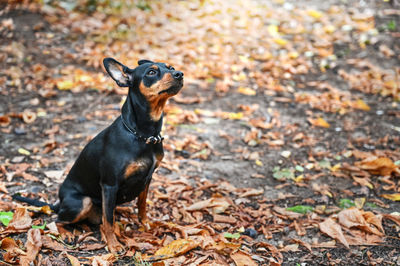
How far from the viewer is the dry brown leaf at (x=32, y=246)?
340cm

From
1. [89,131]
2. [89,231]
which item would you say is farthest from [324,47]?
[89,231]

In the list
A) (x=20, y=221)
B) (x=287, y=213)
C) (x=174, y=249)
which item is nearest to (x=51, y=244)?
(x=20, y=221)

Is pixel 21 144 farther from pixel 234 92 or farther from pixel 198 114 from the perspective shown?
pixel 234 92

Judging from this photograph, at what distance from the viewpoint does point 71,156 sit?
18.3ft

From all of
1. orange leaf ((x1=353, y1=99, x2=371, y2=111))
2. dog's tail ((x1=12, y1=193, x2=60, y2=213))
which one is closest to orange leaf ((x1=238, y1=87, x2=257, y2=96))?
orange leaf ((x1=353, y1=99, x2=371, y2=111))

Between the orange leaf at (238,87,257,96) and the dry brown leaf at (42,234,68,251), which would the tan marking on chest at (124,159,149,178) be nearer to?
the dry brown leaf at (42,234,68,251)

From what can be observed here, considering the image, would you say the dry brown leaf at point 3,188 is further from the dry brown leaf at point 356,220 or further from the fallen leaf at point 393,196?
the fallen leaf at point 393,196

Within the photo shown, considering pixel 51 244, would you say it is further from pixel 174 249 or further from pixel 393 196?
pixel 393 196

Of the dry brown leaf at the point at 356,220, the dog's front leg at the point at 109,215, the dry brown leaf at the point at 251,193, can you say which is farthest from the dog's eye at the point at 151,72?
the dry brown leaf at the point at 356,220

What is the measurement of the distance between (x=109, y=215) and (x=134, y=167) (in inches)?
19.9

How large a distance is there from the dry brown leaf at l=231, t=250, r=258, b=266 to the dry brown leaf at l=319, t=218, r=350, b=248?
0.95 meters

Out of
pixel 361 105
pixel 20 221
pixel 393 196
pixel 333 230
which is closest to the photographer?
pixel 20 221

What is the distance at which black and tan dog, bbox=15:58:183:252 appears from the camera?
3.64 m

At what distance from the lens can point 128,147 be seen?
12.1 feet
